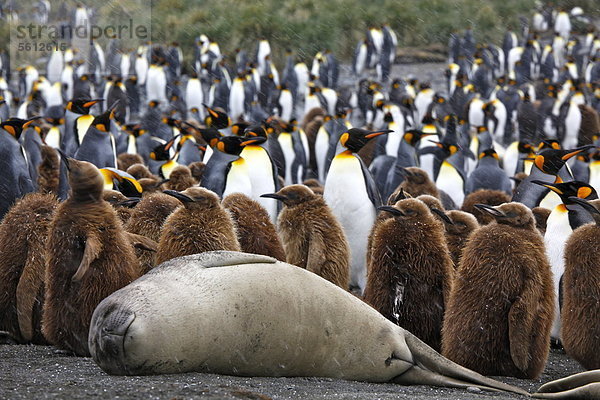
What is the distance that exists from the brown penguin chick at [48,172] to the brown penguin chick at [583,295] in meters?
5.04

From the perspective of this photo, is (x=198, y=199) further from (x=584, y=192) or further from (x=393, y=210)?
(x=584, y=192)

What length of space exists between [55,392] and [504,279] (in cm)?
240

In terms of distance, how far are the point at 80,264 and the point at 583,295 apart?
8.73 feet

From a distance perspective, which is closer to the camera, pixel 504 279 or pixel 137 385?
pixel 137 385

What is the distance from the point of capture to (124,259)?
4.44 metres

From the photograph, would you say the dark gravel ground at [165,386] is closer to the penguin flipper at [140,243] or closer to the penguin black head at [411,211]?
the penguin flipper at [140,243]

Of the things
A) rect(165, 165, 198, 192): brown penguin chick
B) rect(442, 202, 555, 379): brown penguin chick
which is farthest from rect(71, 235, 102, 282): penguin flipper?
rect(165, 165, 198, 192): brown penguin chick

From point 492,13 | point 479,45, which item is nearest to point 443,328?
point 479,45

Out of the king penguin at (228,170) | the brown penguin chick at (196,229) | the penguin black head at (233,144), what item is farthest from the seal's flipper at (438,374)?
the penguin black head at (233,144)

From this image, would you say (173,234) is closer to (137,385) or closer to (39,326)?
(39,326)

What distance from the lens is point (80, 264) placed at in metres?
4.29

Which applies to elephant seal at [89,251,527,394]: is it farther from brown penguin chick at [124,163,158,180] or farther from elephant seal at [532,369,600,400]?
brown penguin chick at [124,163,158,180]

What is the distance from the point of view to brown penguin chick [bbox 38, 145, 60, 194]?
806 centimetres

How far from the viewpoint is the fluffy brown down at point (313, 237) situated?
5.61 m
